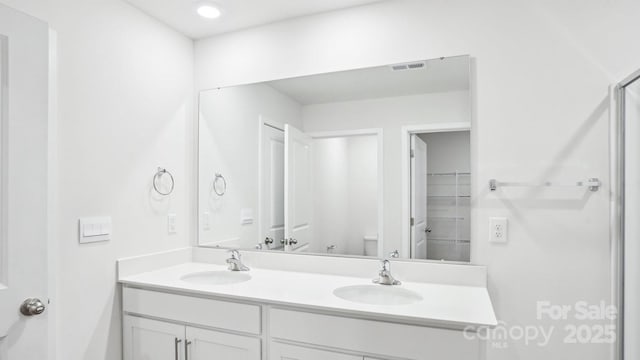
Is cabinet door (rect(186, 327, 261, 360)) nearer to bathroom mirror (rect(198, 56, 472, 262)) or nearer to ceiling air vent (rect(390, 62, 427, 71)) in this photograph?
bathroom mirror (rect(198, 56, 472, 262))

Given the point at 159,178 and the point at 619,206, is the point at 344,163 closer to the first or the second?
the point at 159,178

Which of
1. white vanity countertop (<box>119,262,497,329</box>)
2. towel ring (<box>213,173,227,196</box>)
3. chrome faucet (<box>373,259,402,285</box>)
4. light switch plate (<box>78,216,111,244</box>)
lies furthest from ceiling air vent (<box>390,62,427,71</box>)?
light switch plate (<box>78,216,111,244</box>)

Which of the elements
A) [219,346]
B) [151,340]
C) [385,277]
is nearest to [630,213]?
[385,277]

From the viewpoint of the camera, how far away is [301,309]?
156cm

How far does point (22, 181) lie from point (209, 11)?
130cm

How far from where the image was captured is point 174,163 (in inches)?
92.5

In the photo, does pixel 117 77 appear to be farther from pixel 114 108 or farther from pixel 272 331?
pixel 272 331

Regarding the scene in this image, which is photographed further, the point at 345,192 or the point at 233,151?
the point at 233,151

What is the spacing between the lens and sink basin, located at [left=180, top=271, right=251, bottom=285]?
84.4 inches

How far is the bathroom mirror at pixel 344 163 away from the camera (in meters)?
1.88

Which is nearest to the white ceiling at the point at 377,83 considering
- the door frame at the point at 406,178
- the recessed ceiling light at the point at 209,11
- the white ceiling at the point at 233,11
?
the door frame at the point at 406,178

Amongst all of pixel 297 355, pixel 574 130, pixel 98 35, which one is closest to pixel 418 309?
pixel 297 355

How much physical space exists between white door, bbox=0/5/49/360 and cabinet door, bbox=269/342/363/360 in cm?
88

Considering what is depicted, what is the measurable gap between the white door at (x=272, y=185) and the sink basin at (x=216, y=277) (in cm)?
26
